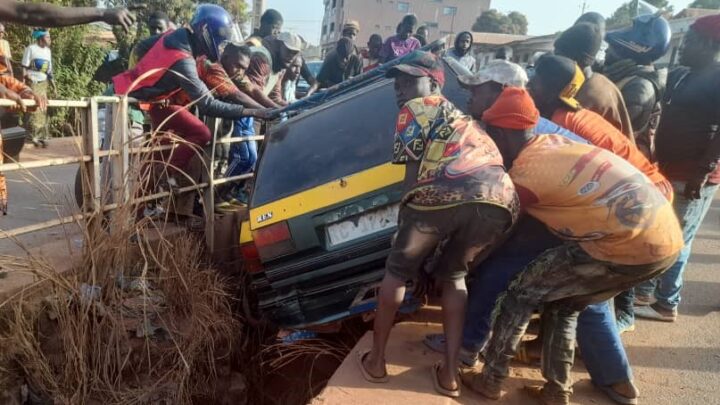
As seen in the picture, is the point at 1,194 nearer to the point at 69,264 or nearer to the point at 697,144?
the point at 69,264

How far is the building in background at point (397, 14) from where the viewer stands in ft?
197

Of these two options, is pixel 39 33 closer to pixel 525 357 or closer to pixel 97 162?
pixel 97 162

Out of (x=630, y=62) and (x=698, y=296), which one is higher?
(x=630, y=62)

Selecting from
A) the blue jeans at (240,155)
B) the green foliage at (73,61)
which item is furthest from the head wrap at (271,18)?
the green foliage at (73,61)

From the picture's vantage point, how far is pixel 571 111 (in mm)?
2750

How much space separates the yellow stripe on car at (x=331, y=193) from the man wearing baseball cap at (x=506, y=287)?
0.56 metres

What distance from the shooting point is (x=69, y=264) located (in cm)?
291

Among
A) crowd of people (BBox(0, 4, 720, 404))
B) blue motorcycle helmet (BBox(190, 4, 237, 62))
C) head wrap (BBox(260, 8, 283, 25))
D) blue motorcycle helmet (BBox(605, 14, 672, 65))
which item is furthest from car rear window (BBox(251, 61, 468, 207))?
head wrap (BBox(260, 8, 283, 25))

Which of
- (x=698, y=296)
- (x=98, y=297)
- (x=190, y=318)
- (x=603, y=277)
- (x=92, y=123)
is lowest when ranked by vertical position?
(x=698, y=296)

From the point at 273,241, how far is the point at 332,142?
2.23 feet

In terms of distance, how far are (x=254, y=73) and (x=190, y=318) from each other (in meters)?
3.00

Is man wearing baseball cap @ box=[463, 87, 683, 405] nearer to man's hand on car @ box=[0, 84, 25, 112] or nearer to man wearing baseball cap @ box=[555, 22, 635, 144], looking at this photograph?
man wearing baseball cap @ box=[555, 22, 635, 144]

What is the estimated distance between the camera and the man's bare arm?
89.5 inches

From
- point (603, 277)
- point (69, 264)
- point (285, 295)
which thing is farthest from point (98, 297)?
point (603, 277)
